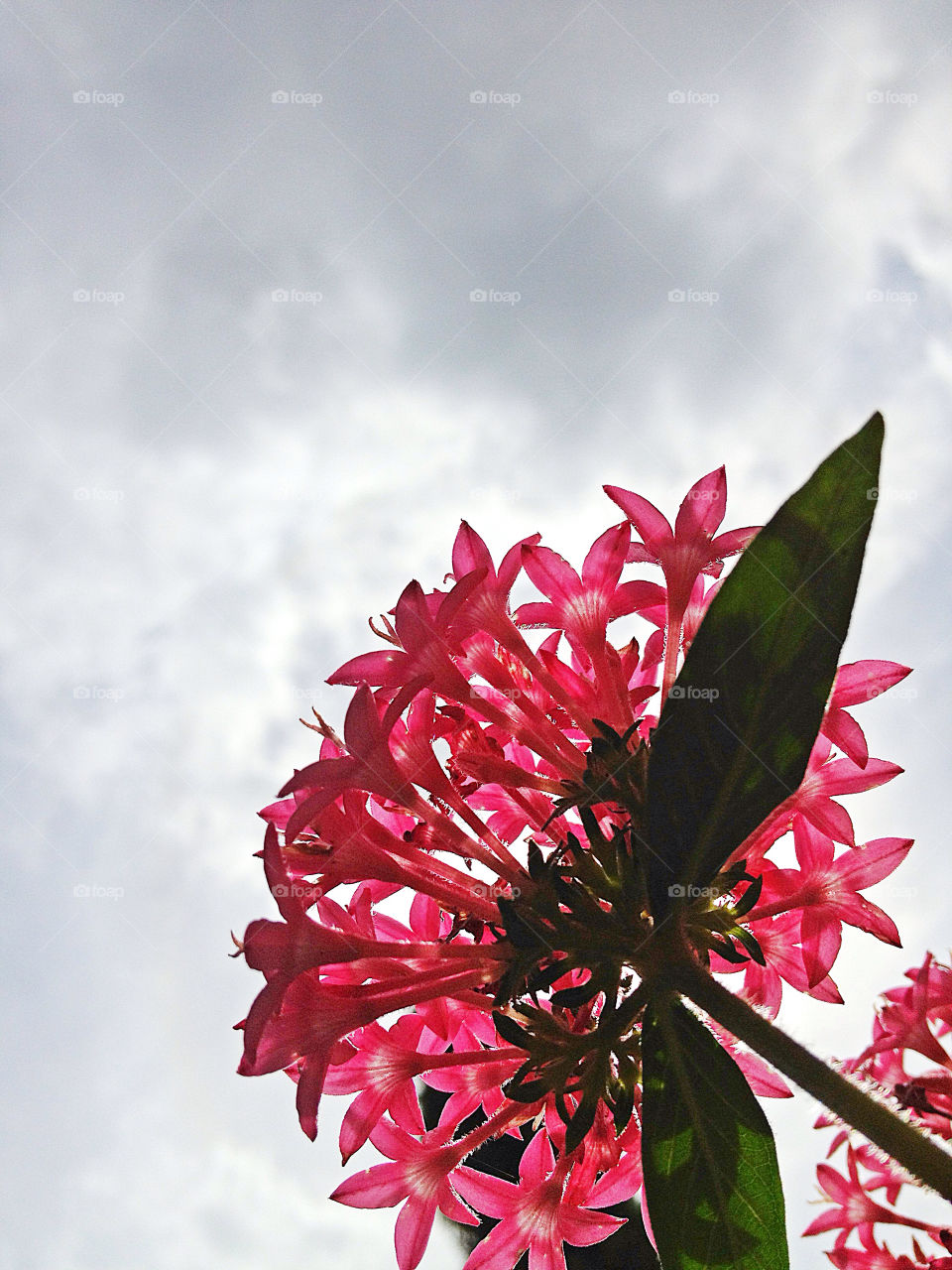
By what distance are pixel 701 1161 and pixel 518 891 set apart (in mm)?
453

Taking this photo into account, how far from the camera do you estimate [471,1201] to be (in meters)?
1.57

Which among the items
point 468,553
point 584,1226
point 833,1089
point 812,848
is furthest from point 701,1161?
point 468,553

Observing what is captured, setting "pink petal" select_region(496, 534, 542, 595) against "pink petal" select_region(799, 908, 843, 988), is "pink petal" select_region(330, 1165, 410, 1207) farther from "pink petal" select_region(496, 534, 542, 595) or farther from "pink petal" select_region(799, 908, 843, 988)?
"pink petal" select_region(496, 534, 542, 595)

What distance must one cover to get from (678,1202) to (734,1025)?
1.01 ft

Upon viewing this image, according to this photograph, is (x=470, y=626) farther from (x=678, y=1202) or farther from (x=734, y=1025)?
(x=678, y=1202)

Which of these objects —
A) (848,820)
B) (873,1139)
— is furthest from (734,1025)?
(848,820)

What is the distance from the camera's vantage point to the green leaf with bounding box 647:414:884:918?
3.73ft

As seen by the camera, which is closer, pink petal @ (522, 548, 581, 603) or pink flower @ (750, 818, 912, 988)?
pink flower @ (750, 818, 912, 988)

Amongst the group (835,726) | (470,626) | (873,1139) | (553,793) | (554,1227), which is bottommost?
(873,1139)

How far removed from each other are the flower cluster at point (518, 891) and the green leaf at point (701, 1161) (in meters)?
0.08

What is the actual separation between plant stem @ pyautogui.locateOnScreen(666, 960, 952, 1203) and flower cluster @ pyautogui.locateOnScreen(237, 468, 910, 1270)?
0.12 meters

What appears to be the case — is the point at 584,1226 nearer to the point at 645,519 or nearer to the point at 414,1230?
the point at 414,1230

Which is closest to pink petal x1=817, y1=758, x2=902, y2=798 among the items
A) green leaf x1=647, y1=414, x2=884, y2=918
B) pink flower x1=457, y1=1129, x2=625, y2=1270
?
green leaf x1=647, y1=414, x2=884, y2=918

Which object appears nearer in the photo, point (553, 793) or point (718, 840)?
point (718, 840)
